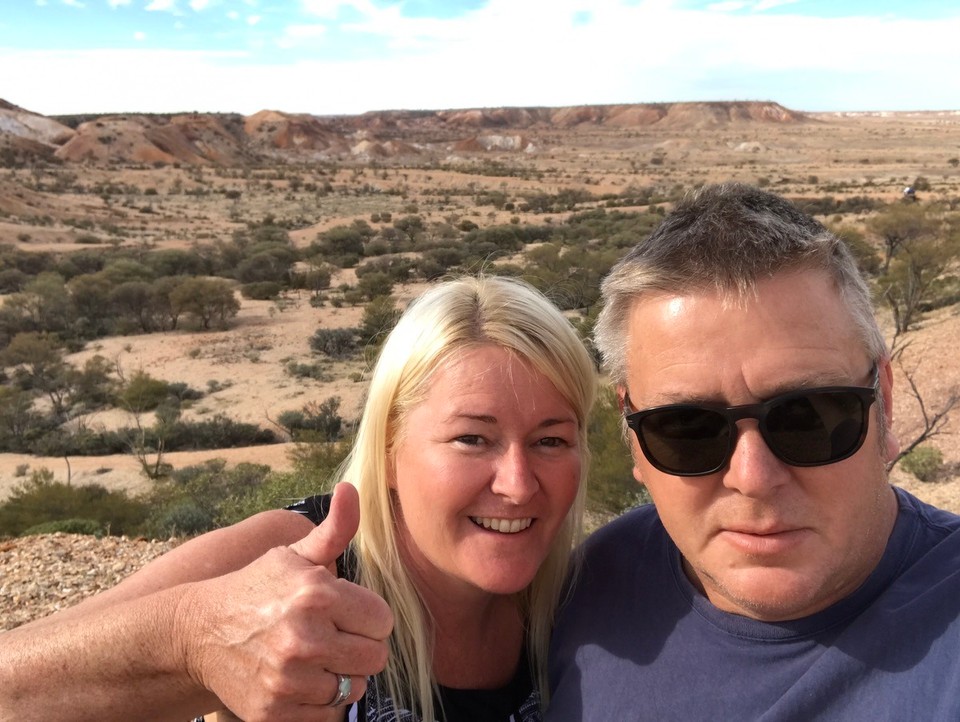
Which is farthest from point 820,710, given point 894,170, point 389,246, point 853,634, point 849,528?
point 894,170

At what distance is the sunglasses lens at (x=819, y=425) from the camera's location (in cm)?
166

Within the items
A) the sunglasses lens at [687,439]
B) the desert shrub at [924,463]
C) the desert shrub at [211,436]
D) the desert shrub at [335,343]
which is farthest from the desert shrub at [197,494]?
the desert shrub at [924,463]

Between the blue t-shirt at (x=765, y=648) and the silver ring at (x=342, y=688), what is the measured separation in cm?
72

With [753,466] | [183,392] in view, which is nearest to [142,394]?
[183,392]

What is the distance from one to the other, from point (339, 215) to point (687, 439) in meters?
46.8

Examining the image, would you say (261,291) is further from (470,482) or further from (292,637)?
(292,637)

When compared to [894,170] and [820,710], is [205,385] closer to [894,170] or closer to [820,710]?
[820,710]

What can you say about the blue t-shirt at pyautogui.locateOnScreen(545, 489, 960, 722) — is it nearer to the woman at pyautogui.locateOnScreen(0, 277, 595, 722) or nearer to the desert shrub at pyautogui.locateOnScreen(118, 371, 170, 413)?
the woman at pyautogui.locateOnScreen(0, 277, 595, 722)

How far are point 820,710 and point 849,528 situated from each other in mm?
390

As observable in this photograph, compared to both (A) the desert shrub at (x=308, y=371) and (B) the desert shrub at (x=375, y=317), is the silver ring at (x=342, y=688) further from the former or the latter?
(B) the desert shrub at (x=375, y=317)

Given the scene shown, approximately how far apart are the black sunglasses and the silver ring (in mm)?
907

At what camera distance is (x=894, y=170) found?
195 ft

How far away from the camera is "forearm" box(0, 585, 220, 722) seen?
5.49 feet

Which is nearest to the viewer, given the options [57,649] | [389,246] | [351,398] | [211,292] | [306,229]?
[57,649]
